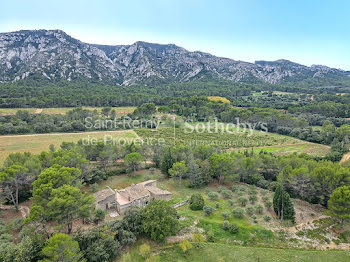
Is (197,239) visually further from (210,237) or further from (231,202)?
(231,202)

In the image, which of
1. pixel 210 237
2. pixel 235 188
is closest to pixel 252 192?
pixel 235 188

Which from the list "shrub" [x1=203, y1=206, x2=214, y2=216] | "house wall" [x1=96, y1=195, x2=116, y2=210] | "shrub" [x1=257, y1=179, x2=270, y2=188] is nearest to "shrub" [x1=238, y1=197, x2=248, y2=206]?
"shrub" [x1=203, y1=206, x2=214, y2=216]

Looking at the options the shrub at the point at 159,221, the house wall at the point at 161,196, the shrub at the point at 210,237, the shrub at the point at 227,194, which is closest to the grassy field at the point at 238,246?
the shrub at the point at 210,237

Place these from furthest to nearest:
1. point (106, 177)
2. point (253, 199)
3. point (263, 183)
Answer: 1. point (106, 177)
2. point (263, 183)
3. point (253, 199)

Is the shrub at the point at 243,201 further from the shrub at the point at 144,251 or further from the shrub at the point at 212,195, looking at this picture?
the shrub at the point at 144,251

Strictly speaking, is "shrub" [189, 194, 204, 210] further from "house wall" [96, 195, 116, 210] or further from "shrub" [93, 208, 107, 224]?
"shrub" [93, 208, 107, 224]

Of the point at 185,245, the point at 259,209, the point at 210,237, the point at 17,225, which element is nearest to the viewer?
the point at 185,245

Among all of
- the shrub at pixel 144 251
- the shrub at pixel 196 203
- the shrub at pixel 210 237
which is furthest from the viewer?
the shrub at pixel 196 203
